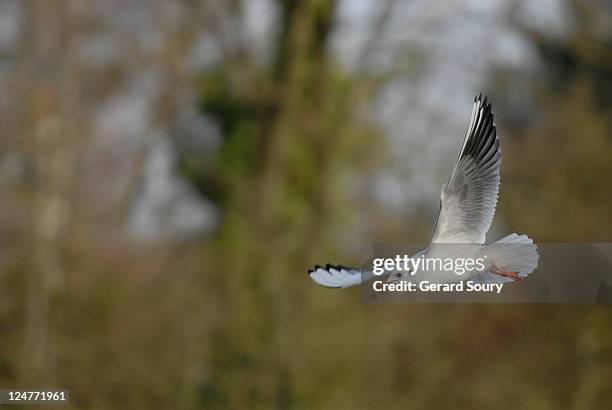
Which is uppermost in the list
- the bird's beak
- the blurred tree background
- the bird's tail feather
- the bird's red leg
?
the blurred tree background

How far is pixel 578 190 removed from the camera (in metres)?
7.05

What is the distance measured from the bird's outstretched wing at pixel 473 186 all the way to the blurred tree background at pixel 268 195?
2.34m

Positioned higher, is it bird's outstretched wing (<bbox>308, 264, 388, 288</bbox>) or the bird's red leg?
bird's outstretched wing (<bbox>308, 264, 388, 288</bbox>)

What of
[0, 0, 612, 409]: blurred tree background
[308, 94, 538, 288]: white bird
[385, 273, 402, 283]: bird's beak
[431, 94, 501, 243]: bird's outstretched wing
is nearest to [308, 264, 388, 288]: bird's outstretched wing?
[385, 273, 402, 283]: bird's beak

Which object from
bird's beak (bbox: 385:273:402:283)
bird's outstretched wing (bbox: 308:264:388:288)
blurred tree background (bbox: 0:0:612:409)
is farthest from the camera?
blurred tree background (bbox: 0:0:612:409)

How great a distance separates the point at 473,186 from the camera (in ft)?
12.5

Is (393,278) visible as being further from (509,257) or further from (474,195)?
(474,195)

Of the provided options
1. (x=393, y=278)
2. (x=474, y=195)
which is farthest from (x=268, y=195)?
(x=474, y=195)

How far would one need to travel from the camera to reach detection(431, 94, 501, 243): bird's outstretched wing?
381 centimetres

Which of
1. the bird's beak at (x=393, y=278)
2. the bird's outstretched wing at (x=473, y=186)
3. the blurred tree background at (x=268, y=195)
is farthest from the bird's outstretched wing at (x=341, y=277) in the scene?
the blurred tree background at (x=268, y=195)

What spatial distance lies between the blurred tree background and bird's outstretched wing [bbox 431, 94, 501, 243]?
7.67ft

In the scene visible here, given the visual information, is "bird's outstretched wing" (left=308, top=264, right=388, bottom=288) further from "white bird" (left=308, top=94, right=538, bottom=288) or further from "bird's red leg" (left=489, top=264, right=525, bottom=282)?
"bird's red leg" (left=489, top=264, right=525, bottom=282)

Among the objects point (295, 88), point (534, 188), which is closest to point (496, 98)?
point (534, 188)

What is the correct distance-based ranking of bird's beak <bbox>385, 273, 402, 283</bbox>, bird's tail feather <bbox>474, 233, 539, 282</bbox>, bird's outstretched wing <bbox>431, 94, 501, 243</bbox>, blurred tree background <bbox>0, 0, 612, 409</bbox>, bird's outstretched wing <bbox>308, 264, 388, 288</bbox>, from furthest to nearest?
blurred tree background <bbox>0, 0, 612, 409</bbox> → bird's beak <bbox>385, 273, 402, 283</bbox> → bird's outstretched wing <bbox>308, 264, 388, 288</bbox> → bird's tail feather <bbox>474, 233, 539, 282</bbox> → bird's outstretched wing <bbox>431, 94, 501, 243</bbox>
